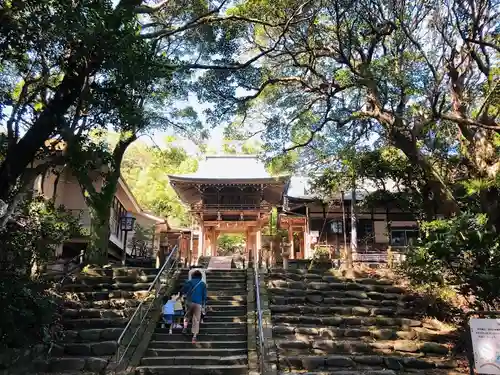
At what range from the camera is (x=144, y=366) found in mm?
7781

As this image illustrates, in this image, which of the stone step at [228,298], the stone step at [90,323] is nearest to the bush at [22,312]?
the stone step at [90,323]

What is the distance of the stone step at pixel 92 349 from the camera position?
8492mm

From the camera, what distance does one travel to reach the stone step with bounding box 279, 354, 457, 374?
812 cm

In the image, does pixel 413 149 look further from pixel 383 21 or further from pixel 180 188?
pixel 180 188

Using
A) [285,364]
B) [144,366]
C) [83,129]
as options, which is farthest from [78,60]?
[285,364]

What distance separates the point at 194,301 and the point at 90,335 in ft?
7.74

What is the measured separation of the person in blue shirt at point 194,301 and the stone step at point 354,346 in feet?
5.79

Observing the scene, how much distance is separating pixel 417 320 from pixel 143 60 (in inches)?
343

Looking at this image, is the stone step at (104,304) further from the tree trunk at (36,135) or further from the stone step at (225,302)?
the tree trunk at (36,135)

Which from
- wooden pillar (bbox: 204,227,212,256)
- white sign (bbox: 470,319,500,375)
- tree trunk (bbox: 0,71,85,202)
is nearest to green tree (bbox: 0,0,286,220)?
tree trunk (bbox: 0,71,85,202)

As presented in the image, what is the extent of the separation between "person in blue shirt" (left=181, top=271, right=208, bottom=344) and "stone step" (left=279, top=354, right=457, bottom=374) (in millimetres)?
1941

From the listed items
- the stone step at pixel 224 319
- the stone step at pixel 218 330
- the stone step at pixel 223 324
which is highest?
the stone step at pixel 224 319

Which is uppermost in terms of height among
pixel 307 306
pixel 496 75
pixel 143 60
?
pixel 496 75

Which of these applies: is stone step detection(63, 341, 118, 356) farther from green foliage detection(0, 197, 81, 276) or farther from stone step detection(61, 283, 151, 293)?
stone step detection(61, 283, 151, 293)
